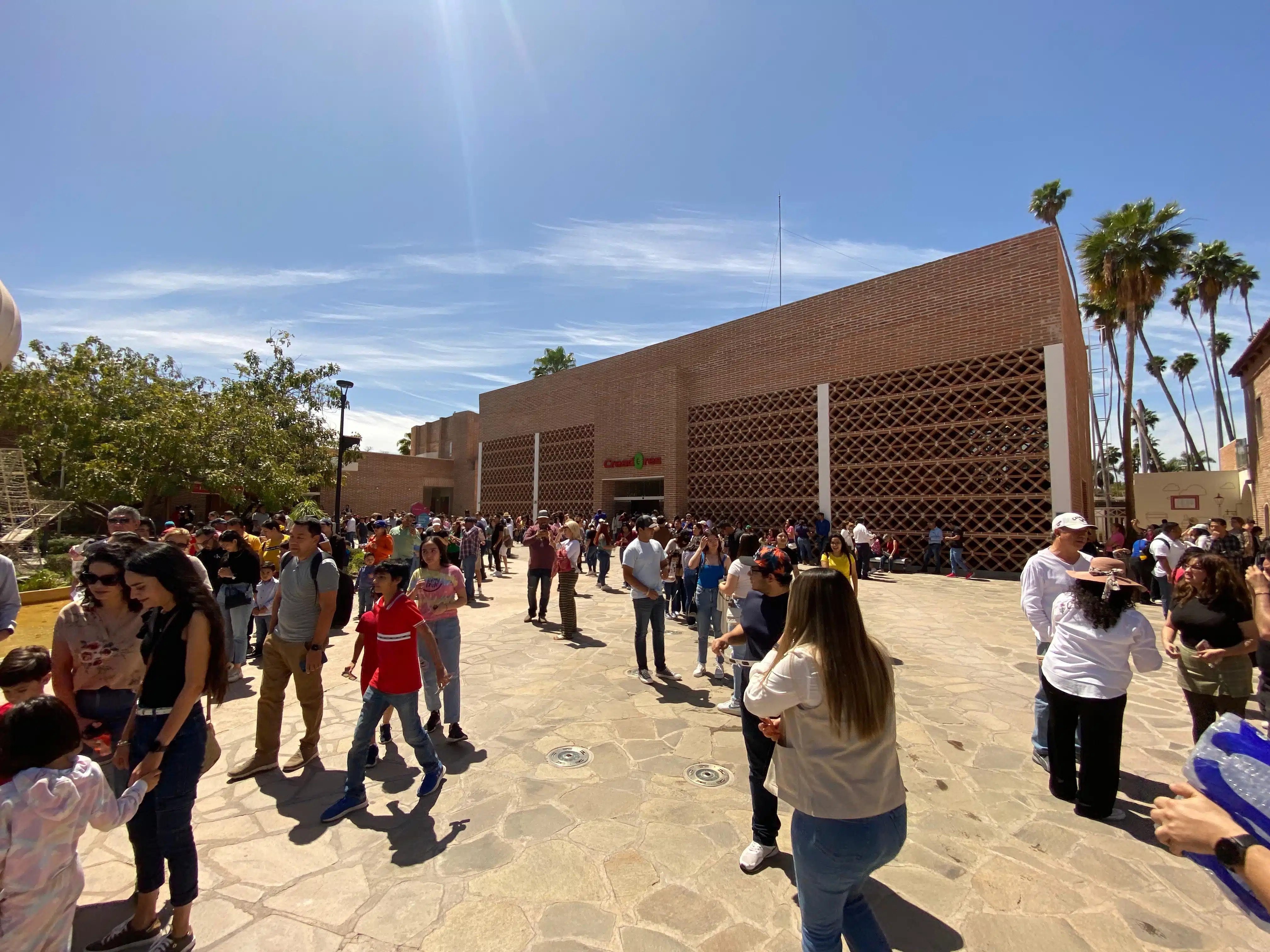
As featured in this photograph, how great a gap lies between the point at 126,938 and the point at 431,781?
5.41 feet

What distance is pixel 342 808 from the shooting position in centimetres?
376

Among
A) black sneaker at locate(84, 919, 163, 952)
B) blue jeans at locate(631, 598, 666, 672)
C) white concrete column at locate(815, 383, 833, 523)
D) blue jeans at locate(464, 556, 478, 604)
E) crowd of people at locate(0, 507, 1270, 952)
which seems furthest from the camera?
white concrete column at locate(815, 383, 833, 523)

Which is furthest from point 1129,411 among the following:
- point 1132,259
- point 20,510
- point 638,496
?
point 20,510

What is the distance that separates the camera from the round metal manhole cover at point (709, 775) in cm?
419

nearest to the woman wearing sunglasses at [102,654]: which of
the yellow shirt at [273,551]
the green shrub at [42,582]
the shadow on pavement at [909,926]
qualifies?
the shadow on pavement at [909,926]

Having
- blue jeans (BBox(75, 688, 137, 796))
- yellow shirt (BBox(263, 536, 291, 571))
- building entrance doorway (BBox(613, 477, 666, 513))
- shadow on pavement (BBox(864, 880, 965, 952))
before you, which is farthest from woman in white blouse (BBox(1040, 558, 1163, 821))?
building entrance doorway (BBox(613, 477, 666, 513))

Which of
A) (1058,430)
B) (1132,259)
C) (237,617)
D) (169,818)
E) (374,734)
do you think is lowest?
(374,734)

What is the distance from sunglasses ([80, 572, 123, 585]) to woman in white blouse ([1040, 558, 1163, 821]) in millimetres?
5415

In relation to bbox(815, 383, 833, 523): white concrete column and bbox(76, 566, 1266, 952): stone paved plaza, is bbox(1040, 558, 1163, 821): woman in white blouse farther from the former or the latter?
bbox(815, 383, 833, 523): white concrete column

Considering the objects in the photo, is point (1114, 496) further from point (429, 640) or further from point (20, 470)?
point (20, 470)

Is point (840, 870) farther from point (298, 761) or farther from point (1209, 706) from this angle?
point (298, 761)

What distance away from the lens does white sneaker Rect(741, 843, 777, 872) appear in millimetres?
3174

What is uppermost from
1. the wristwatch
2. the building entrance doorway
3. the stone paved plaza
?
the building entrance doorway

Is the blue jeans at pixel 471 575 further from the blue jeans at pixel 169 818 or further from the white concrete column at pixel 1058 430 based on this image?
the white concrete column at pixel 1058 430
